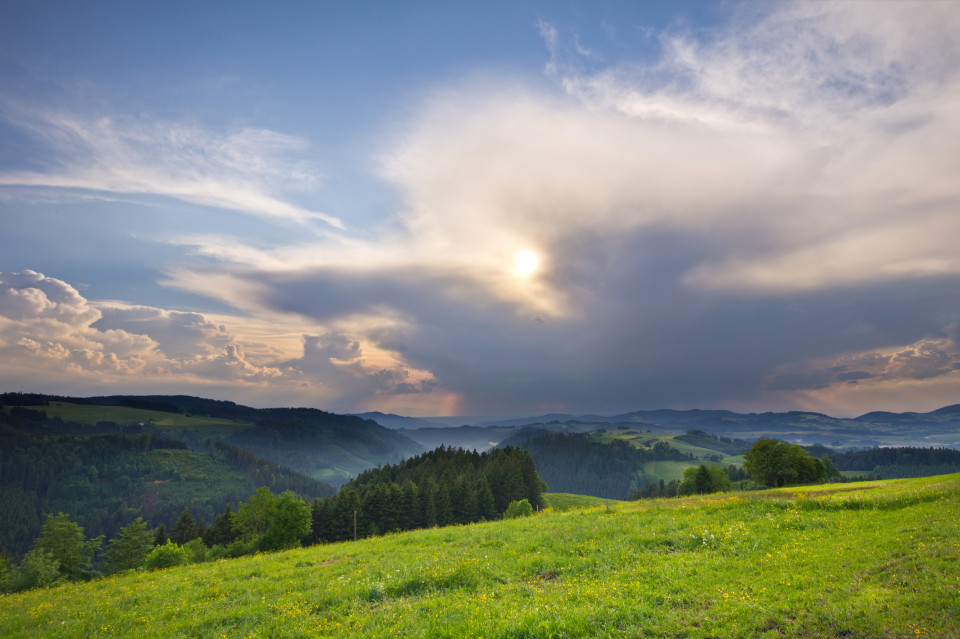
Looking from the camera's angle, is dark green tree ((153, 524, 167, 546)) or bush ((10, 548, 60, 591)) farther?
dark green tree ((153, 524, 167, 546))

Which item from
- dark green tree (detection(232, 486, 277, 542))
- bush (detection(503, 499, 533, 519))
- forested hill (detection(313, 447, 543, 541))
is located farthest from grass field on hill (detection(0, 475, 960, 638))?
bush (detection(503, 499, 533, 519))

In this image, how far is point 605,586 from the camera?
14.1 m

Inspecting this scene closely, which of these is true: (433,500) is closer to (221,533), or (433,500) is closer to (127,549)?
(221,533)

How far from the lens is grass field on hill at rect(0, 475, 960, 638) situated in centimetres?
1096

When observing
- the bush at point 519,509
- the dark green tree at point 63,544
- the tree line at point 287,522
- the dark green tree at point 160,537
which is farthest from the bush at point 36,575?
the bush at point 519,509

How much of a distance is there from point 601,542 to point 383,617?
11.4m

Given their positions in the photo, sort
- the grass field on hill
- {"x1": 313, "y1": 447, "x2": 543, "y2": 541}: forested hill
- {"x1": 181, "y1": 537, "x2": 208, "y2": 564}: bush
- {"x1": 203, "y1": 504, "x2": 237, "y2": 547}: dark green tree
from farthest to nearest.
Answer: {"x1": 203, "y1": 504, "x2": 237, "y2": 547}: dark green tree, {"x1": 313, "y1": 447, "x2": 543, "y2": 541}: forested hill, {"x1": 181, "y1": 537, "x2": 208, "y2": 564}: bush, the grass field on hill

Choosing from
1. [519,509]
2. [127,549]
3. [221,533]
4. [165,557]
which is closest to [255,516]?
[221,533]

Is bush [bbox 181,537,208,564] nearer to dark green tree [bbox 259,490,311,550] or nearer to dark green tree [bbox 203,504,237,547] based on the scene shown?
dark green tree [bbox 203,504,237,547]

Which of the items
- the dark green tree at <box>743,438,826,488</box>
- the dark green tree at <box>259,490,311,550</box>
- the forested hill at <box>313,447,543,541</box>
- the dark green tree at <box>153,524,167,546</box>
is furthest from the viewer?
the dark green tree at <box>743,438,826,488</box>

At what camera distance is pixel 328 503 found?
3482 inches

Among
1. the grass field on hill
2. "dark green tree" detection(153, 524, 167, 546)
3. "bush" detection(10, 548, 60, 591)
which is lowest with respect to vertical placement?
"dark green tree" detection(153, 524, 167, 546)

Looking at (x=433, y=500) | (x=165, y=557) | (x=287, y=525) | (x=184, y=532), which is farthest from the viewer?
(x=433, y=500)

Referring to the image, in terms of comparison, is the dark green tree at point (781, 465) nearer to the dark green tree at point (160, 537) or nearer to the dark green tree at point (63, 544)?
the dark green tree at point (160, 537)
